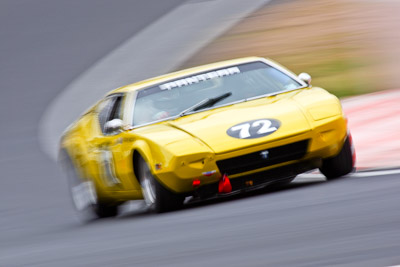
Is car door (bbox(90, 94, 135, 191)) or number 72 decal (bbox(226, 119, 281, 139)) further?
car door (bbox(90, 94, 135, 191))

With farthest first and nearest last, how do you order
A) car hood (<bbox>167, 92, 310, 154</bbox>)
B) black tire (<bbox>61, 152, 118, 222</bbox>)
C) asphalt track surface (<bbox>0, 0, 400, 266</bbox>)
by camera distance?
black tire (<bbox>61, 152, 118, 222</bbox>)
car hood (<bbox>167, 92, 310, 154</bbox>)
asphalt track surface (<bbox>0, 0, 400, 266</bbox>)

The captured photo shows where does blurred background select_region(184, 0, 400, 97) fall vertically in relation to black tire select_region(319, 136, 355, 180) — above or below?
below

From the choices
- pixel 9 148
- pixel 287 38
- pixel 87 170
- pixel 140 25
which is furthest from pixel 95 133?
pixel 140 25

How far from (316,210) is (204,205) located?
192 centimetres

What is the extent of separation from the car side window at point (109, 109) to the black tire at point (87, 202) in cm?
62

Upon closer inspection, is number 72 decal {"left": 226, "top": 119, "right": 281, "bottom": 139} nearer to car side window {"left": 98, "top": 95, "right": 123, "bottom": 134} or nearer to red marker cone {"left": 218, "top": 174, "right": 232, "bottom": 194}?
red marker cone {"left": 218, "top": 174, "right": 232, "bottom": 194}

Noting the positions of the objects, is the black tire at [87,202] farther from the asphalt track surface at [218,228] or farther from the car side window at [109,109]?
the car side window at [109,109]

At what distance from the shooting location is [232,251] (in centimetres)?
516

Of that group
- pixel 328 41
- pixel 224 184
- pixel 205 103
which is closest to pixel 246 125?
pixel 224 184

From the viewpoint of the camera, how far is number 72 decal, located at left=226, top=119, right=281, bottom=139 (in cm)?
757

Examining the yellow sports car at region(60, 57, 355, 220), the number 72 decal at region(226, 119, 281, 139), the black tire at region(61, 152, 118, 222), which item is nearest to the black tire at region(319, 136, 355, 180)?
the yellow sports car at region(60, 57, 355, 220)

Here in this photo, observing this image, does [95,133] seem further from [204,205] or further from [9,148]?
[9,148]

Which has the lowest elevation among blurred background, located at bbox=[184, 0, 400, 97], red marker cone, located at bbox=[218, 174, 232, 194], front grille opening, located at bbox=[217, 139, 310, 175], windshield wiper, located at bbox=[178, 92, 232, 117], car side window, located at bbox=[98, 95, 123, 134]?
blurred background, located at bbox=[184, 0, 400, 97]

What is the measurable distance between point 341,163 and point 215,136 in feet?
3.66
